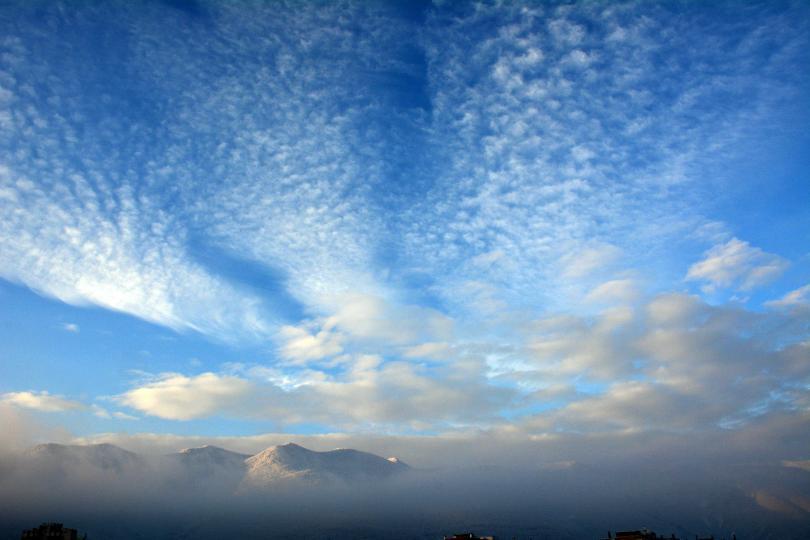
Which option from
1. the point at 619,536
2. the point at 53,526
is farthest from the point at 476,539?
the point at 53,526

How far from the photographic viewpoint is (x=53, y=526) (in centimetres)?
11300

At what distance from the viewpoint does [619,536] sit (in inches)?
5728

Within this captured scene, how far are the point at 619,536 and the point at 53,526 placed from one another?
133914mm

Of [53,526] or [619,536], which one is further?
[619,536]

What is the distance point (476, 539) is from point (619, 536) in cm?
3761

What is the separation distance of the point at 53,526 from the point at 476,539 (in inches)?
3907

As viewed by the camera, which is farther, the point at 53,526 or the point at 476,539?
the point at 476,539

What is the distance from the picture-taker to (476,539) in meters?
147

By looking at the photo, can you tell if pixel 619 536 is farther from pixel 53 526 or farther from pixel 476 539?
pixel 53 526
